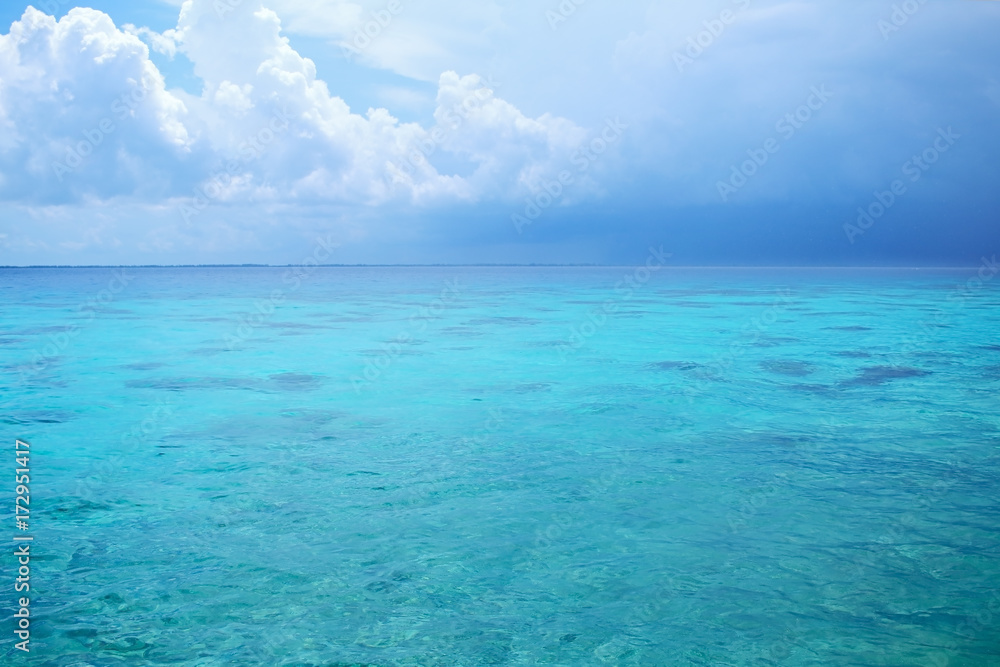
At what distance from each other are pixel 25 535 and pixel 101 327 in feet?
93.1

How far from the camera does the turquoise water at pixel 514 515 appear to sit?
5.57m

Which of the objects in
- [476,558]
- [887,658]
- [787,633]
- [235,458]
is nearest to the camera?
[887,658]

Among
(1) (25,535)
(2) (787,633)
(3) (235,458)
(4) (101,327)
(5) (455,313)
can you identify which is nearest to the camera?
(2) (787,633)

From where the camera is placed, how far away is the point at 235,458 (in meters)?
10.7

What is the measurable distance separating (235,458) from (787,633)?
8.24 m

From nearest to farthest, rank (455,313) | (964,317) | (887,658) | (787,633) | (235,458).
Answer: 1. (887,658)
2. (787,633)
3. (235,458)
4. (964,317)
5. (455,313)

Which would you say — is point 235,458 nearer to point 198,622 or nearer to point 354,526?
point 354,526

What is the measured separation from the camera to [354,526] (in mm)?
7766

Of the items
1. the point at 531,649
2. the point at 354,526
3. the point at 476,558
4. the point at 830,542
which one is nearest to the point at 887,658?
the point at 830,542

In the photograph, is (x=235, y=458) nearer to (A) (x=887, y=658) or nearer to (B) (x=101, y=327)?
(A) (x=887, y=658)

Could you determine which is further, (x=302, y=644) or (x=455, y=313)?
(x=455, y=313)

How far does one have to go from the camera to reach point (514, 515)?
820 centimetres

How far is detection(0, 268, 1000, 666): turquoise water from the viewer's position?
18.3 feet

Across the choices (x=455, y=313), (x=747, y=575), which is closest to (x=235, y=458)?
(x=747, y=575)
